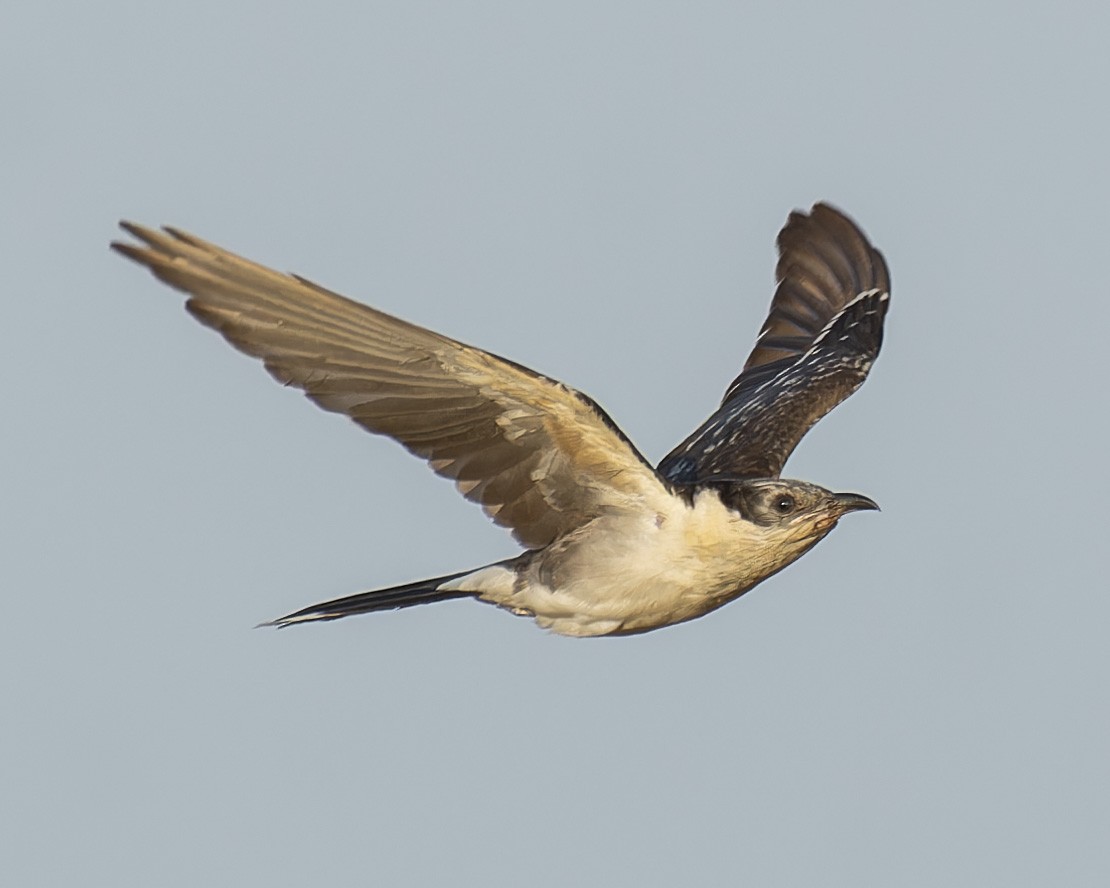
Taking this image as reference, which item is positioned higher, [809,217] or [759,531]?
[809,217]

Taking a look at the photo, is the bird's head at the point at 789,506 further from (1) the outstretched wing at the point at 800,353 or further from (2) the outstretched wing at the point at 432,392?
(1) the outstretched wing at the point at 800,353

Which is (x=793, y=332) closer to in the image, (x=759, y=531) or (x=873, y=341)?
(x=873, y=341)

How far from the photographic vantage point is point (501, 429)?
8953mm

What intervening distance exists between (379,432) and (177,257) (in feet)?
4.63

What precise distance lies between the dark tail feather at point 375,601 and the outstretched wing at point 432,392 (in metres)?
0.55

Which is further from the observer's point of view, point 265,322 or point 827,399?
point 827,399

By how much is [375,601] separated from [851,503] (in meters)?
2.43

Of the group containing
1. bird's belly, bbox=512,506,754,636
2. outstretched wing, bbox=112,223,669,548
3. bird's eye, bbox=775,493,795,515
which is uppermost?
outstretched wing, bbox=112,223,669,548

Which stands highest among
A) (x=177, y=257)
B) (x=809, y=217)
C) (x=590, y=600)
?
(x=809, y=217)

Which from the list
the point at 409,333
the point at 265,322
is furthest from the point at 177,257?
the point at 409,333

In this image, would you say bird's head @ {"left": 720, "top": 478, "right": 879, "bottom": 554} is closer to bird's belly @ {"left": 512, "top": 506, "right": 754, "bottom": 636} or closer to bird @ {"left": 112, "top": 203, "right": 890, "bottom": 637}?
bird @ {"left": 112, "top": 203, "right": 890, "bottom": 637}

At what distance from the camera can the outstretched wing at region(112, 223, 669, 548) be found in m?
8.02

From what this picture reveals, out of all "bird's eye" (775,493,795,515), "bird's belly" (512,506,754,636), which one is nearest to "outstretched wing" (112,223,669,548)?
"bird's belly" (512,506,754,636)

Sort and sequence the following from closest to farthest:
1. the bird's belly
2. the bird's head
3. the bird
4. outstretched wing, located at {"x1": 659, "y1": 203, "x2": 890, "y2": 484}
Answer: the bird → the bird's belly → the bird's head → outstretched wing, located at {"x1": 659, "y1": 203, "x2": 890, "y2": 484}
